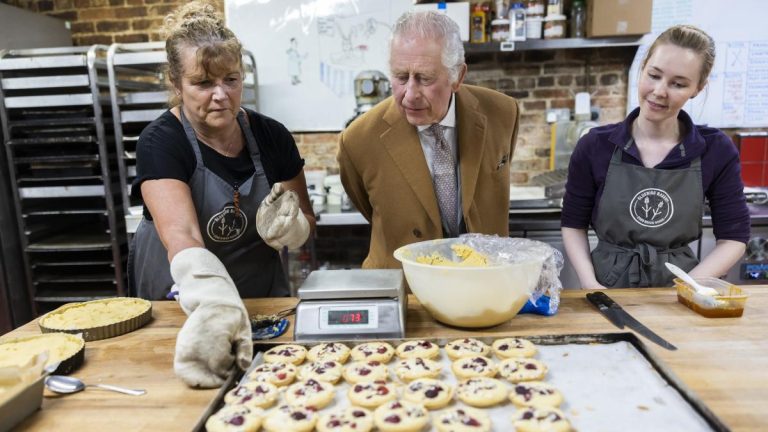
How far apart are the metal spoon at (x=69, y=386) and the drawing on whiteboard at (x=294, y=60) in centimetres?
328

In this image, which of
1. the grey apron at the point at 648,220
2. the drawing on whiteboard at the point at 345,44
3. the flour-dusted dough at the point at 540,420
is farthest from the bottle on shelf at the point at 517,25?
the flour-dusted dough at the point at 540,420

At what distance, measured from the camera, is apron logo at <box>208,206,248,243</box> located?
6.03 ft

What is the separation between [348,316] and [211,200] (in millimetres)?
768

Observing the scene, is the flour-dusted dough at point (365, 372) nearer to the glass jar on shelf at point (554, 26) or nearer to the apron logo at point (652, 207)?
the apron logo at point (652, 207)

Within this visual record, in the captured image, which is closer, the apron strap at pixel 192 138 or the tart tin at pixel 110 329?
the tart tin at pixel 110 329

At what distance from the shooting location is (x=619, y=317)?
4.60 feet

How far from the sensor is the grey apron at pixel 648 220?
192 cm

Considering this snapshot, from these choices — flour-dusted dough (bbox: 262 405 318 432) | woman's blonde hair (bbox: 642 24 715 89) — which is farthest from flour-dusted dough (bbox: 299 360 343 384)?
woman's blonde hair (bbox: 642 24 715 89)

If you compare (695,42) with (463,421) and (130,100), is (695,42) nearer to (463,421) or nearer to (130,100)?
(463,421)

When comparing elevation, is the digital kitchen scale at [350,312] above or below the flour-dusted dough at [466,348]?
above

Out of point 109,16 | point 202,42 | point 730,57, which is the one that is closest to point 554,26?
point 730,57

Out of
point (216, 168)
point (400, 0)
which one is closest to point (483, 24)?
point (400, 0)

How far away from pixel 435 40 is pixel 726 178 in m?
1.21

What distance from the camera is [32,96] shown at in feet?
11.2
